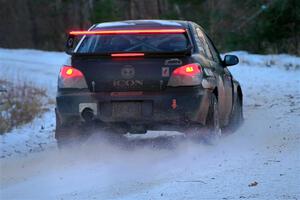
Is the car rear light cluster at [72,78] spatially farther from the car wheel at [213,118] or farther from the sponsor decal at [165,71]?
the car wheel at [213,118]

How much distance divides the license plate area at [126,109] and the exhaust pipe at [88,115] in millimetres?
252

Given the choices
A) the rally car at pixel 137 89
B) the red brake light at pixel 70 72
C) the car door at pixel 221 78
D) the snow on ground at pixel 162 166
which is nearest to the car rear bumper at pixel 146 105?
the rally car at pixel 137 89

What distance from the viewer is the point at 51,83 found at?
66.6 feet

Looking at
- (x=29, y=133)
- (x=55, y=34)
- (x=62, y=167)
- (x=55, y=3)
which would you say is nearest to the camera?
(x=62, y=167)

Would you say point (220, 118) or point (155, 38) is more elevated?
point (155, 38)

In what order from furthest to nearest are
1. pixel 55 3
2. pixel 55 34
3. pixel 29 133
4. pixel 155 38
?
pixel 55 34, pixel 55 3, pixel 29 133, pixel 155 38

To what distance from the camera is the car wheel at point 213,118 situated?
8414mm

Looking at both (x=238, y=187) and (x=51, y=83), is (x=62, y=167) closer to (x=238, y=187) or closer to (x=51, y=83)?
(x=238, y=187)

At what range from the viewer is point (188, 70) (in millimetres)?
8078

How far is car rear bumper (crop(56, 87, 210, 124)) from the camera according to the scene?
8.03 metres

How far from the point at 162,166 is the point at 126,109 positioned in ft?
2.82

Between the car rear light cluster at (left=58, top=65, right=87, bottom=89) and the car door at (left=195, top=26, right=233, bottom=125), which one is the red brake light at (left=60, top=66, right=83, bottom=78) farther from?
the car door at (left=195, top=26, right=233, bottom=125)

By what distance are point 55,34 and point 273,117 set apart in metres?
41.8

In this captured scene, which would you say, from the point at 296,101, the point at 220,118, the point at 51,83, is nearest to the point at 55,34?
the point at 51,83
